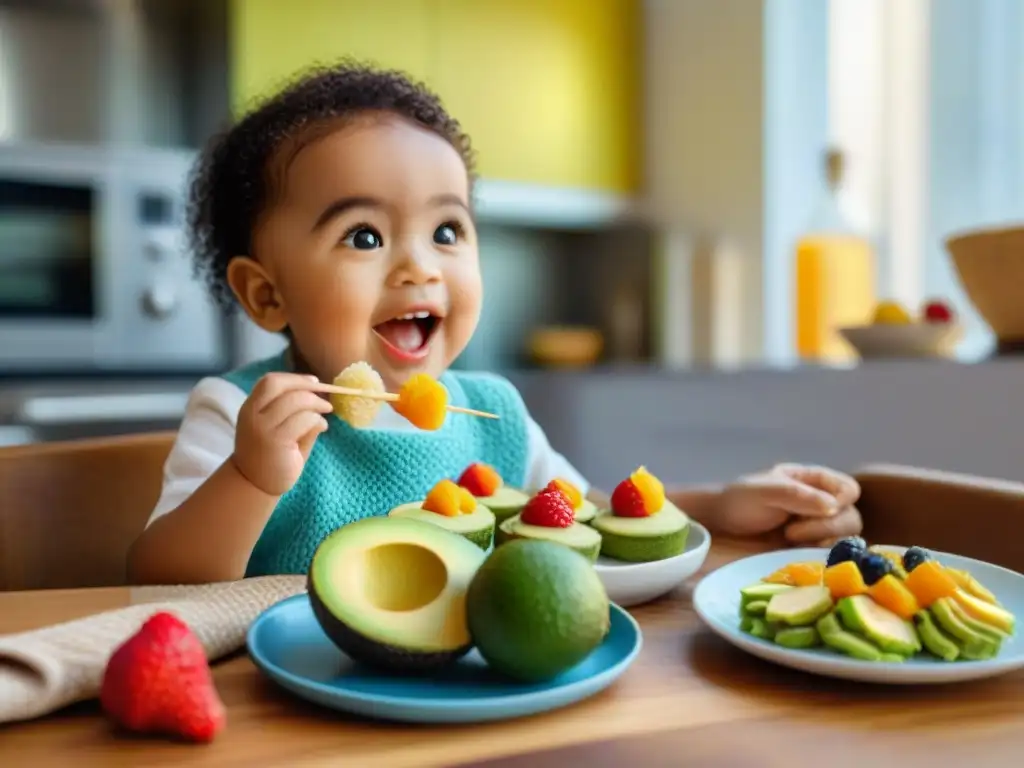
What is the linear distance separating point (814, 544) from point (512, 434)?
0.39m

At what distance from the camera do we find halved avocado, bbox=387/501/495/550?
687 millimetres

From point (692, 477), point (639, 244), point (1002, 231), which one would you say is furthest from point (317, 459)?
point (639, 244)

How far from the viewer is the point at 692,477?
175 centimetres

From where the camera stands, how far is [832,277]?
2.28 m

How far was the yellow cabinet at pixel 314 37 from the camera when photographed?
2.50 m

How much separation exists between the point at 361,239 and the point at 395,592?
45 cm

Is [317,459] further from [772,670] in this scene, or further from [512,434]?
[772,670]

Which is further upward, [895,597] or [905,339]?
[905,339]

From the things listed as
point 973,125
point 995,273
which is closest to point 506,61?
point 973,125

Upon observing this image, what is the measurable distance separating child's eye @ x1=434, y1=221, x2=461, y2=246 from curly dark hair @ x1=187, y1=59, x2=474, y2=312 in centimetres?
11

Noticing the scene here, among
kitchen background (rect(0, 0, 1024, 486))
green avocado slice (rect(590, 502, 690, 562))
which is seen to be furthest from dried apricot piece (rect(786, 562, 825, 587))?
kitchen background (rect(0, 0, 1024, 486))

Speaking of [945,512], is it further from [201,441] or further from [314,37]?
[314,37]

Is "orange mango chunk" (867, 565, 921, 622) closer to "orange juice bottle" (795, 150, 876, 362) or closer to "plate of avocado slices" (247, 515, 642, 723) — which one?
"plate of avocado slices" (247, 515, 642, 723)

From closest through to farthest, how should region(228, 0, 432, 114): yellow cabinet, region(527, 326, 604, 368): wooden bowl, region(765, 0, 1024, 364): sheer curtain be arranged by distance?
region(765, 0, 1024, 364): sheer curtain
region(228, 0, 432, 114): yellow cabinet
region(527, 326, 604, 368): wooden bowl
